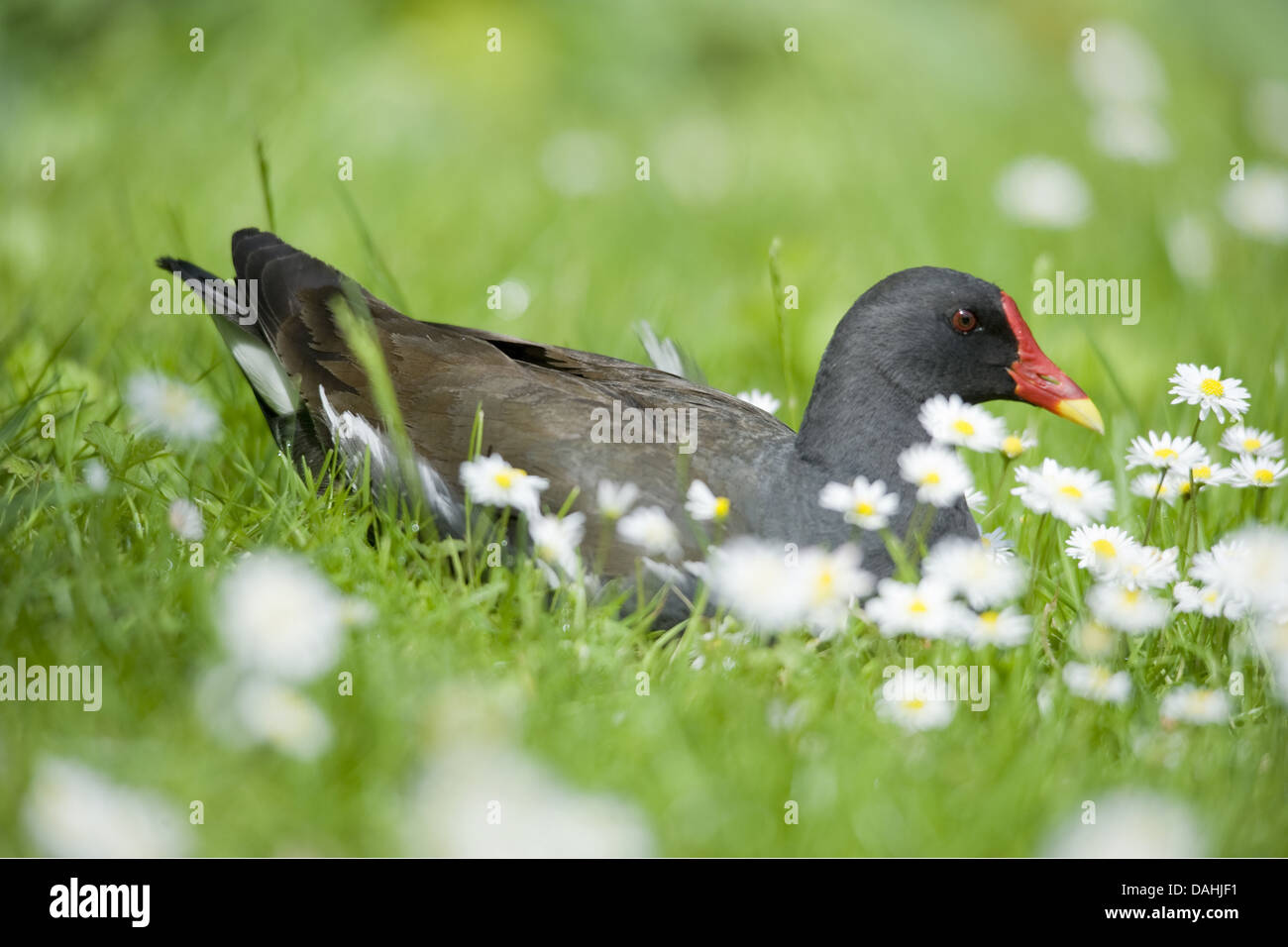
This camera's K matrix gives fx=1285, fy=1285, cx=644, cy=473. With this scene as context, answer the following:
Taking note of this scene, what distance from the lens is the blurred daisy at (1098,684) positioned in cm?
223

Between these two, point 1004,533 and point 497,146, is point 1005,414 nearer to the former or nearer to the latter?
point 1004,533

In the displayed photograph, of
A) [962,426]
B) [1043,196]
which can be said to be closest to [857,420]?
[962,426]

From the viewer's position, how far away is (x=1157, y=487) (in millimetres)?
2602

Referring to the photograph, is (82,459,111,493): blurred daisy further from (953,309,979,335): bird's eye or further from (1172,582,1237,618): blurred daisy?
(1172,582,1237,618): blurred daisy

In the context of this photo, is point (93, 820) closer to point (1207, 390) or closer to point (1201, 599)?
point (1201, 599)

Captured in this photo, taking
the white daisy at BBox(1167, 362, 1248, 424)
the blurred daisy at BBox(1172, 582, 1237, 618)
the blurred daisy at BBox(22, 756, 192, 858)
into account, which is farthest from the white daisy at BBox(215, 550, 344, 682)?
the white daisy at BBox(1167, 362, 1248, 424)

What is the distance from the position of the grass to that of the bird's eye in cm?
39

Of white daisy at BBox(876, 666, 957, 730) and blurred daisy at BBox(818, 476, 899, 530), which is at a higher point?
blurred daisy at BBox(818, 476, 899, 530)

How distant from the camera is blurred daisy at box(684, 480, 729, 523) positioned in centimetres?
248

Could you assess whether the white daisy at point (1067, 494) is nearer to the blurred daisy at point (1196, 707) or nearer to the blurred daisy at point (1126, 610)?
the blurred daisy at point (1126, 610)

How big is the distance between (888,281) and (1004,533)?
0.65 m

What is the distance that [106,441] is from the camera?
2.70 metres

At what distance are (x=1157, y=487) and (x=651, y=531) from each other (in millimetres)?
1052

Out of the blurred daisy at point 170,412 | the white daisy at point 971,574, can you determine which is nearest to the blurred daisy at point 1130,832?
the white daisy at point 971,574
